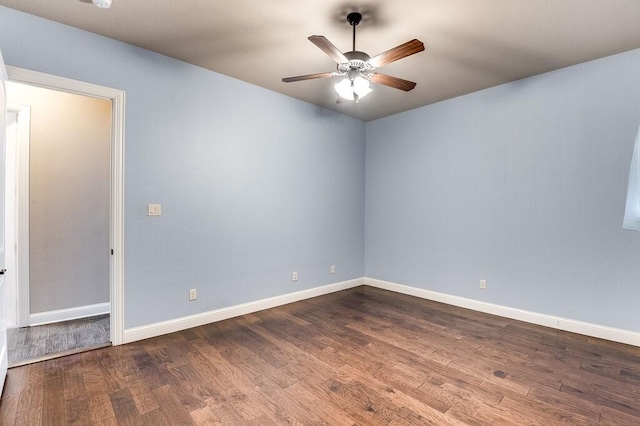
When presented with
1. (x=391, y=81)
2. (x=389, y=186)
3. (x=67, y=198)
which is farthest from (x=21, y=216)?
(x=389, y=186)

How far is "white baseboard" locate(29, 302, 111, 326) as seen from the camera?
3380 millimetres

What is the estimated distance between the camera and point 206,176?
3461 mm

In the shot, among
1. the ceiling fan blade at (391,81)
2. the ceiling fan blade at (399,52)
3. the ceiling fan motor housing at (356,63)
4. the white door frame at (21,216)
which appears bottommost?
the white door frame at (21,216)

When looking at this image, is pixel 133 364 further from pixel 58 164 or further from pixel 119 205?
pixel 58 164

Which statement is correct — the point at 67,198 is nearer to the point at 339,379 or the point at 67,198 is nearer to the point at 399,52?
the point at 339,379

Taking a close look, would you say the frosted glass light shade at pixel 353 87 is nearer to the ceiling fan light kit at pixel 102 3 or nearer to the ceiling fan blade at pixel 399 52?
the ceiling fan blade at pixel 399 52

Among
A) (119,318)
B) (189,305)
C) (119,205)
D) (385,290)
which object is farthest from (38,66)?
(385,290)

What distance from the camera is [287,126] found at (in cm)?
423

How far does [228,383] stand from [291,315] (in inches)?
58.9

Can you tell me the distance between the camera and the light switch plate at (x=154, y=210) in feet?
10.0

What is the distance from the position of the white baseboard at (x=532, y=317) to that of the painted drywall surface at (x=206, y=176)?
52.9 inches

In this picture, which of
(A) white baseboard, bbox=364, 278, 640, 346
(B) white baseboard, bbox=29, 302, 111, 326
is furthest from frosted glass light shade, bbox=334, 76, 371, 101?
(B) white baseboard, bbox=29, 302, 111, 326

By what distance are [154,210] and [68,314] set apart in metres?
1.80

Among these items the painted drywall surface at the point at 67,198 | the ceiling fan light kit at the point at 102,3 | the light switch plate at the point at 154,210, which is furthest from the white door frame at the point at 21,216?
the ceiling fan light kit at the point at 102,3
